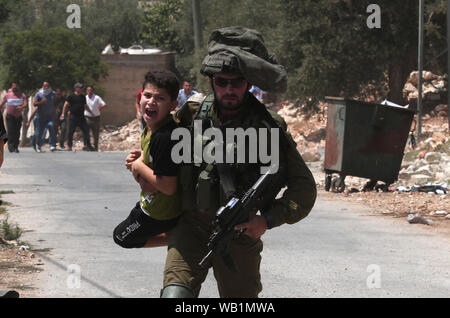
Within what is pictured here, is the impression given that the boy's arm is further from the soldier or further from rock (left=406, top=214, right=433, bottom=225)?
rock (left=406, top=214, right=433, bottom=225)

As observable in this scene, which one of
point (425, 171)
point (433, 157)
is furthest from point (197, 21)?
point (425, 171)

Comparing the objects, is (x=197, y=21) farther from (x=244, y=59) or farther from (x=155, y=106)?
(x=244, y=59)

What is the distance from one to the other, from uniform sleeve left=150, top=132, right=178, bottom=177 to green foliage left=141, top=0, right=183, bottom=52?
51.7m

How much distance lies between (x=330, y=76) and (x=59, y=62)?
1811 centimetres

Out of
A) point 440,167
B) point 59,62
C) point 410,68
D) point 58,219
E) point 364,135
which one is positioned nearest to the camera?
point 58,219

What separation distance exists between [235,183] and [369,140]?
974cm

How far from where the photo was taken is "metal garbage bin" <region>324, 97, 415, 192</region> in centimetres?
1358

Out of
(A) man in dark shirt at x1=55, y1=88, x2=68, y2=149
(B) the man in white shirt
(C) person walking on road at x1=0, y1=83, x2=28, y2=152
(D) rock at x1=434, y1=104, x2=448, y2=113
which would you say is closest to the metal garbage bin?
(C) person walking on road at x1=0, y1=83, x2=28, y2=152

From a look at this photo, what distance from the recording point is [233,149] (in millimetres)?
4125

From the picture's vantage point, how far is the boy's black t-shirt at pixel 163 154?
4199mm

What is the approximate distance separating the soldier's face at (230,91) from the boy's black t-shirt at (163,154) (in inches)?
11.0

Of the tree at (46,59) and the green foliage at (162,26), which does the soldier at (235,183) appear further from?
the green foliage at (162,26)
